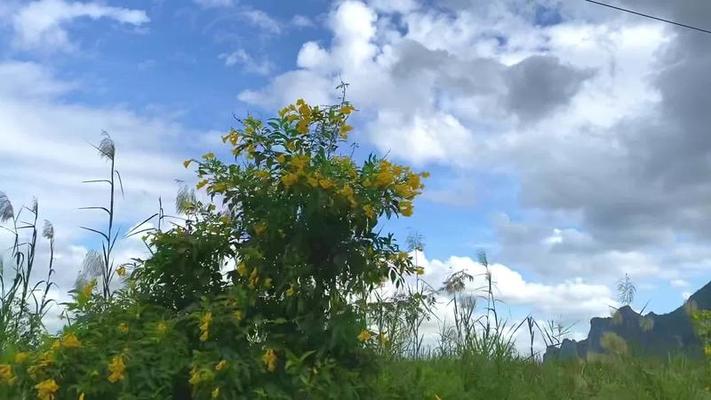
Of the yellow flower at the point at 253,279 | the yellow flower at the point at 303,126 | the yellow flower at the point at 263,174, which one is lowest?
the yellow flower at the point at 253,279

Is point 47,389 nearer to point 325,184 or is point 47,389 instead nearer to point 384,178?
point 325,184

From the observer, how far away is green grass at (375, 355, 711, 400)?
224 inches

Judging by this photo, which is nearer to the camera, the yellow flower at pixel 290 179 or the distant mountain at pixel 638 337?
the yellow flower at pixel 290 179

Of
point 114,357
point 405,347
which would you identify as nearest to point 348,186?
point 114,357

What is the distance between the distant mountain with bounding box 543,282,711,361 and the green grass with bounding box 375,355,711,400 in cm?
24

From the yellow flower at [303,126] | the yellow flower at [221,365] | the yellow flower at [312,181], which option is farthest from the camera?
the yellow flower at [303,126]

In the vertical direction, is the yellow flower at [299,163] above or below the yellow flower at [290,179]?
above

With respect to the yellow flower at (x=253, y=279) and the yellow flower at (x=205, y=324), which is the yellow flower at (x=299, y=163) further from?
the yellow flower at (x=205, y=324)

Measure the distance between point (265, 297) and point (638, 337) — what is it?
451cm

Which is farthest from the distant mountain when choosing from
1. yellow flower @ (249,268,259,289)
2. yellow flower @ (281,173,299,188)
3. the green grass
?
yellow flower @ (281,173,299,188)

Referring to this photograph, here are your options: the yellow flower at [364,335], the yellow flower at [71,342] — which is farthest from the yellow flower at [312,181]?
the yellow flower at [71,342]

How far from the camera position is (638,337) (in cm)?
799

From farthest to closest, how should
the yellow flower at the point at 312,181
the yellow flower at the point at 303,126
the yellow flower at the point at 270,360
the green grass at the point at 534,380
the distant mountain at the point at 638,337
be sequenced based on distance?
the distant mountain at the point at 638,337 < the green grass at the point at 534,380 < the yellow flower at the point at 303,126 < the yellow flower at the point at 312,181 < the yellow flower at the point at 270,360

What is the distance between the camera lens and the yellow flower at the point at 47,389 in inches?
179
